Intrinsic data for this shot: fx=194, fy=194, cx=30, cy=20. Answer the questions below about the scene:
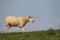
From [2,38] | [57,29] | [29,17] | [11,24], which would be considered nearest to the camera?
[2,38]

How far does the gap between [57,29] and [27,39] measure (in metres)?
3.13

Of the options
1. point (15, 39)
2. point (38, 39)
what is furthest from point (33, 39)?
point (15, 39)

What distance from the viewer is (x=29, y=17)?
21.1 metres

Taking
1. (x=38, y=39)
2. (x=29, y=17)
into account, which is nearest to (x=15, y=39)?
(x=38, y=39)

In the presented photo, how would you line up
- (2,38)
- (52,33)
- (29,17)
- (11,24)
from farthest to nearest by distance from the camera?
(29,17) < (11,24) < (52,33) < (2,38)

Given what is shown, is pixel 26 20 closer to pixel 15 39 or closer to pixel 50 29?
pixel 50 29

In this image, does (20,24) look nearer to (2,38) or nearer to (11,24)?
(11,24)

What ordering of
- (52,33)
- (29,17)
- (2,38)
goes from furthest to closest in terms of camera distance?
(29,17), (52,33), (2,38)

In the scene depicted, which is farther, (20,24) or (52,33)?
(20,24)

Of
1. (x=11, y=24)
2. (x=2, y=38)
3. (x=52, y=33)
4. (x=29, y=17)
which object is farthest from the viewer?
(x=29, y=17)

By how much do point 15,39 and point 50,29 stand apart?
2.21 metres

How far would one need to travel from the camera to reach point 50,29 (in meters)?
9.54

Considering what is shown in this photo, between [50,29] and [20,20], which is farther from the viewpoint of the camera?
[20,20]

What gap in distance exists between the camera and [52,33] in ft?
30.2
